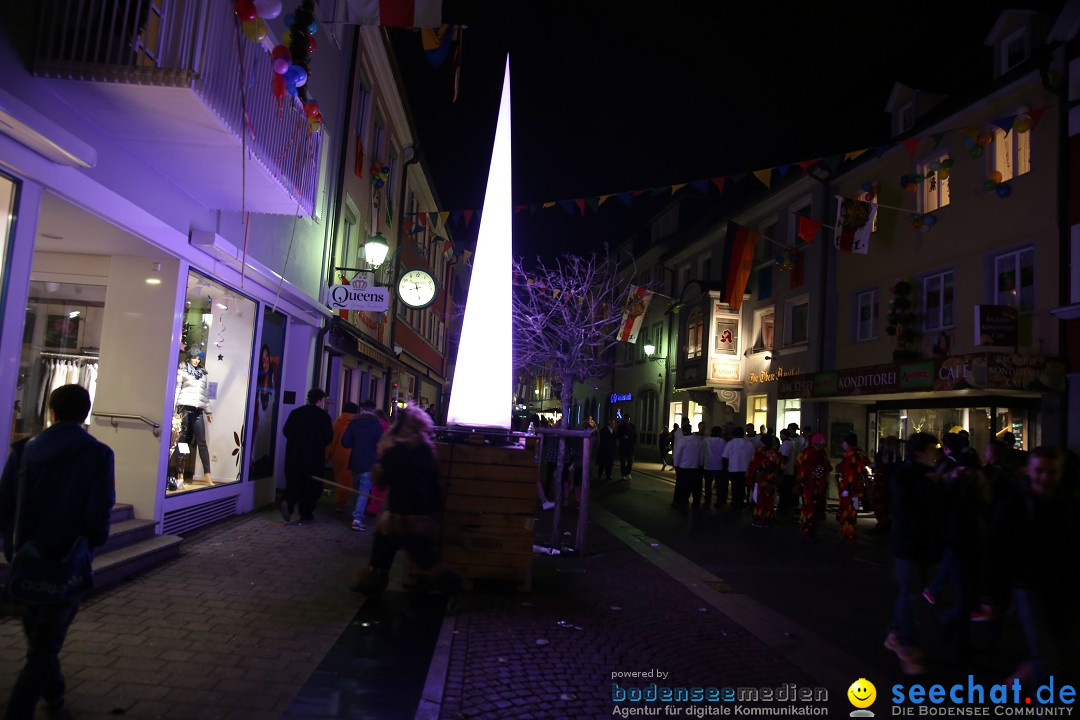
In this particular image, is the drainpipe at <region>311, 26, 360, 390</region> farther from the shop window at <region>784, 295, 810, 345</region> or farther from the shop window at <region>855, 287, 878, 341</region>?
the shop window at <region>784, 295, 810, 345</region>

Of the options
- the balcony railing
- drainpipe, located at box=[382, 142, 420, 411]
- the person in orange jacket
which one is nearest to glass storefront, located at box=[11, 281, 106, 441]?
the balcony railing

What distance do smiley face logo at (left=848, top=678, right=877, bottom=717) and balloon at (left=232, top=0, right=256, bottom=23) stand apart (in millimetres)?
7200

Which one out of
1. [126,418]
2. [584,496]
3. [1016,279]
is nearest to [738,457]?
[1016,279]

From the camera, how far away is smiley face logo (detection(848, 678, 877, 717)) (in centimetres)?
458

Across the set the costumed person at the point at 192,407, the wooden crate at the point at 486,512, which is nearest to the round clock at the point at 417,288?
the costumed person at the point at 192,407

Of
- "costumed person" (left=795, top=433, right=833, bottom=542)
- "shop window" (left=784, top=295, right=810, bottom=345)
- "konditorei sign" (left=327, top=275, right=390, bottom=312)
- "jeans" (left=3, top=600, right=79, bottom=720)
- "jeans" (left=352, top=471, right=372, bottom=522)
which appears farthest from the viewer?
"shop window" (left=784, top=295, right=810, bottom=345)

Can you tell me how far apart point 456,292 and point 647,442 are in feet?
48.3

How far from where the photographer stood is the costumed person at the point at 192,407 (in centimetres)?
917

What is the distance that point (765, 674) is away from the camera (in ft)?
16.8

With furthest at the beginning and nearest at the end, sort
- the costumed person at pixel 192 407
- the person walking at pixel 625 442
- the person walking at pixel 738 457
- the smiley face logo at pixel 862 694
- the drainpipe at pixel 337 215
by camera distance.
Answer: the person walking at pixel 625 442
the person walking at pixel 738 457
the drainpipe at pixel 337 215
the costumed person at pixel 192 407
the smiley face logo at pixel 862 694

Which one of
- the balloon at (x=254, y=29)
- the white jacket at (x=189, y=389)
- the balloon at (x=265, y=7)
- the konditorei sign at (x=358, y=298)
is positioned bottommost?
the white jacket at (x=189, y=389)

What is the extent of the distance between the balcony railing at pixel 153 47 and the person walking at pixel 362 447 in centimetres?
423

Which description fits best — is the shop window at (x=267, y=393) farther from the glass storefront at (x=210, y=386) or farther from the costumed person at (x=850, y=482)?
the costumed person at (x=850, y=482)

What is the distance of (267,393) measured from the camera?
1144 centimetres
